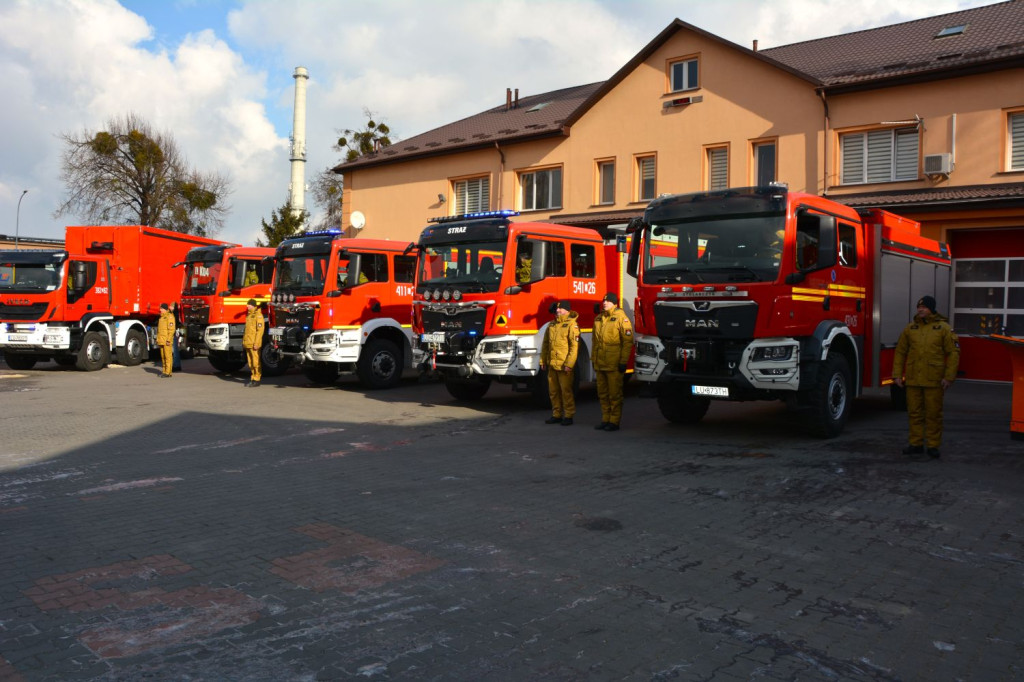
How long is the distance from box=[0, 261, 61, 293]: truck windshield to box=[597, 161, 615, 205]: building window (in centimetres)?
1441

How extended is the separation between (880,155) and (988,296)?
3.90 meters

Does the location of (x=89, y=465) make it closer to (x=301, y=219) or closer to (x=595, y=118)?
(x=595, y=118)

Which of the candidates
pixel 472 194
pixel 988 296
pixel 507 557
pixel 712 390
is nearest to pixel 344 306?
pixel 712 390

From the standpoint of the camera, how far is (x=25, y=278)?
66.0 ft

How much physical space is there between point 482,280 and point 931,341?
649 cm

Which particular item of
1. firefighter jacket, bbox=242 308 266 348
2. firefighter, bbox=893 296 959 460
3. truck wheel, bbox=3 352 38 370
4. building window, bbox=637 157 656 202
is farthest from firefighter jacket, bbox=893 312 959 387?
truck wheel, bbox=3 352 38 370

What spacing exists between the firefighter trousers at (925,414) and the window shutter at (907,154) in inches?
434

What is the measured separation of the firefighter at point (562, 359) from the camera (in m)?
11.8

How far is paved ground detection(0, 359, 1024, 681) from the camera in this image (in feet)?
13.2

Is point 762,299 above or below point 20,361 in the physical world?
above

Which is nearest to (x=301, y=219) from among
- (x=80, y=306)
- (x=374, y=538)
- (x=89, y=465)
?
(x=80, y=306)

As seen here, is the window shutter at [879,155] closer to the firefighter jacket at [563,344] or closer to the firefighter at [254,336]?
the firefighter jacket at [563,344]

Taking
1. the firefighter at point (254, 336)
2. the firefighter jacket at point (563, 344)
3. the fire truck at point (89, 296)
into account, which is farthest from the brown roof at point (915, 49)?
the fire truck at point (89, 296)

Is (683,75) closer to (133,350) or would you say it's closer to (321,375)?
(321,375)
